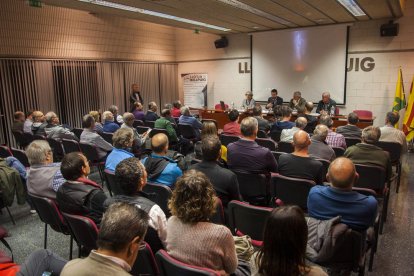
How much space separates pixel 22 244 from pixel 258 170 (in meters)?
2.70

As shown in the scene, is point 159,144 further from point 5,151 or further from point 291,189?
point 5,151

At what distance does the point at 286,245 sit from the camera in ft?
4.27

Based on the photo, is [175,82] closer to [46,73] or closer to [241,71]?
[241,71]

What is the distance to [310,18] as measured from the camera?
310 inches

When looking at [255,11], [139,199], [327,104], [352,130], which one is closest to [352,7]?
[255,11]

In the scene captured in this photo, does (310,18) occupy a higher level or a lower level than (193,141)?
higher

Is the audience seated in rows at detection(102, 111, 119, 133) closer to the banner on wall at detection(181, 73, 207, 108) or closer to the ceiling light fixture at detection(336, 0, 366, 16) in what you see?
the ceiling light fixture at detection(336, 0, 366, 16)

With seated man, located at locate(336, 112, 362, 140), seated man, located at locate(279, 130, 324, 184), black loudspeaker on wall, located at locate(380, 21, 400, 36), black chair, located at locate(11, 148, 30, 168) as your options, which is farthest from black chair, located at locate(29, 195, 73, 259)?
black loudspeaker on wall, located at locate(380, 21, 400, 36)

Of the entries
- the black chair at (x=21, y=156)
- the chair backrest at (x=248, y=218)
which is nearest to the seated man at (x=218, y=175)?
the chair backrest at (x=248, y=218)

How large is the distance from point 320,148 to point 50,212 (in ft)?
9.88

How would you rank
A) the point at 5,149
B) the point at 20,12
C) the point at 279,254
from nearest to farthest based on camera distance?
the point at 279,254, the point at 5,149, the point at 20,12

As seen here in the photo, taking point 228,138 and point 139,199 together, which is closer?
point 139,199

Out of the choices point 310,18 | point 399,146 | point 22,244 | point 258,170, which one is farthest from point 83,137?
point 310,18

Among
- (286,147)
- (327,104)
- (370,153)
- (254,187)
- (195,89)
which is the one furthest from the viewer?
(195,89)
